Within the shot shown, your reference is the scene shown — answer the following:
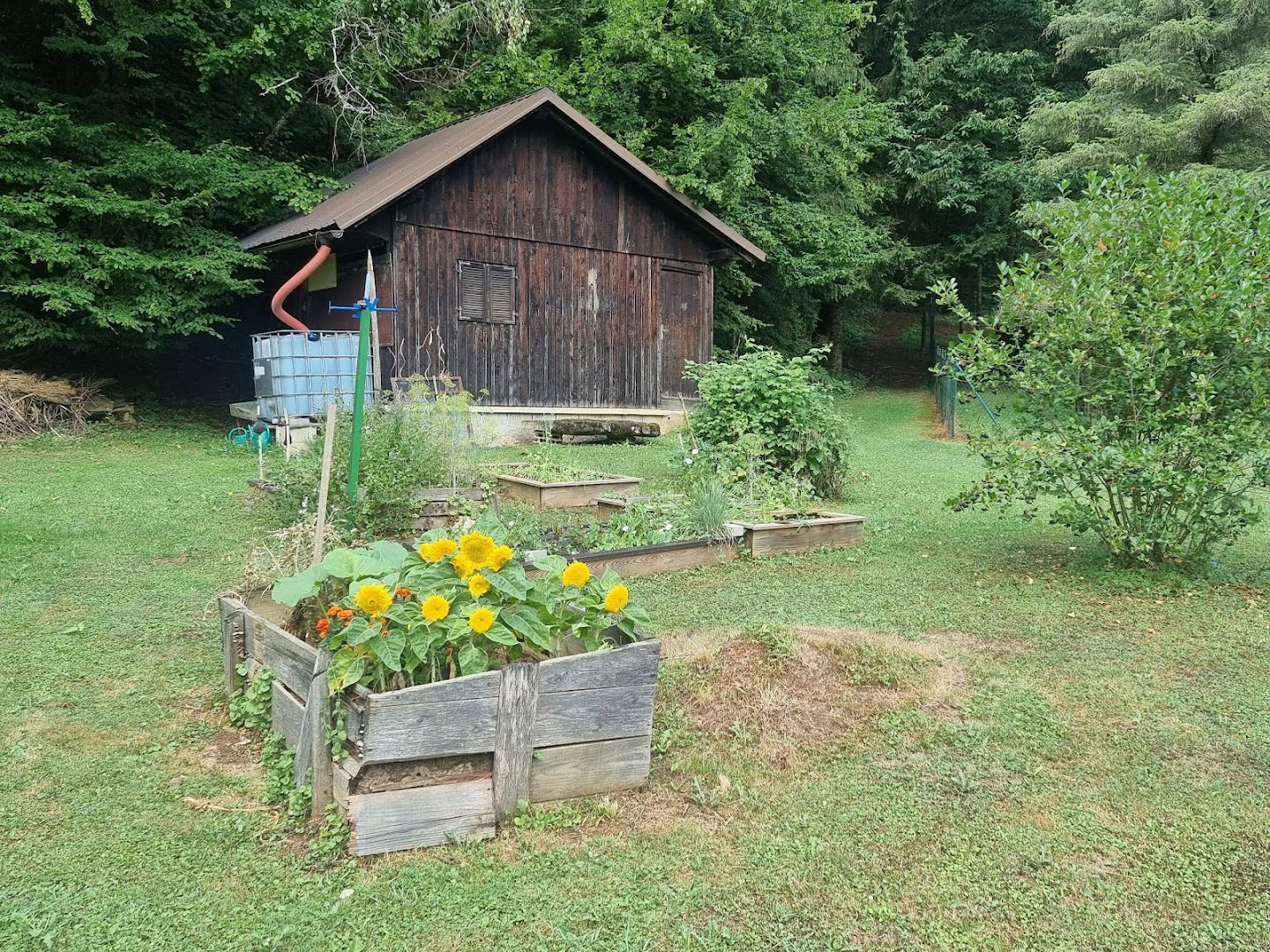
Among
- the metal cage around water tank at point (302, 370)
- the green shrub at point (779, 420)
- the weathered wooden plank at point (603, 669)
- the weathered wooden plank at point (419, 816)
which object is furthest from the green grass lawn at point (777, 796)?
the metal cage around water tank at point (302, 370)

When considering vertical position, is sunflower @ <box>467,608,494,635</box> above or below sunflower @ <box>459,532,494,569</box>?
below

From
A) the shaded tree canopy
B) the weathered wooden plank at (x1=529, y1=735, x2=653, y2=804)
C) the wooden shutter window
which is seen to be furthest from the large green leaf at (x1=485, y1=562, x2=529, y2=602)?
Result: the shaded tree canopy

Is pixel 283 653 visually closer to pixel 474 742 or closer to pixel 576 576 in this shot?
pixel 474 742

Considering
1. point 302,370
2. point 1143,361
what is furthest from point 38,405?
point 1143,361

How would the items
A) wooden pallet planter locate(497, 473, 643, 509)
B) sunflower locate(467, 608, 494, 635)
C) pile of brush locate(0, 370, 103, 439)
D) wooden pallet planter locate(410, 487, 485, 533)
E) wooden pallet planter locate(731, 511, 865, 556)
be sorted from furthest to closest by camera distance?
pile of brush locate(0, 370, 103, 439)
wooden pallet planter locate(497, 473, 643, 509)
wooden pallet planter locate(731, 511, 865, 556)
wooden pallet planter locate(410, 487, 485, 533)
sunflower locate(467, 608, 494, 635)

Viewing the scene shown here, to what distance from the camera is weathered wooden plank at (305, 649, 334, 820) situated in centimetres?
301

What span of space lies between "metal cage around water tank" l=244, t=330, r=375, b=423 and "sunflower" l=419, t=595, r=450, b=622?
1001cm

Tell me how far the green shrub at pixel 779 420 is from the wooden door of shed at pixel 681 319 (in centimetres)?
758

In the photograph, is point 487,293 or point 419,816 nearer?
point 419,816

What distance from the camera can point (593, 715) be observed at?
125 inches

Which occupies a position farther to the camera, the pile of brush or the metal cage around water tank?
the pile of brush

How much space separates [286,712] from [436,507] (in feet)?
11.9

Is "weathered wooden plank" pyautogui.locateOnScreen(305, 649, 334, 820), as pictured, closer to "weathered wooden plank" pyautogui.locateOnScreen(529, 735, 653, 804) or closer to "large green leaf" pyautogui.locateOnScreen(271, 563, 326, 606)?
"large green leaf" pyautogui.locateOnScreen(271, 563, 326, 606)

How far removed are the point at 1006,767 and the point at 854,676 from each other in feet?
2.53
